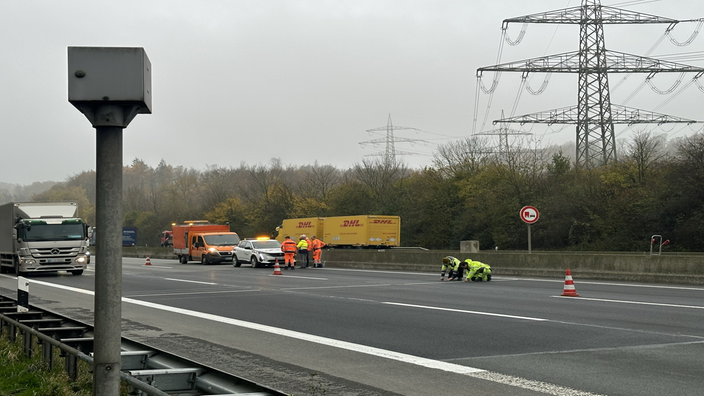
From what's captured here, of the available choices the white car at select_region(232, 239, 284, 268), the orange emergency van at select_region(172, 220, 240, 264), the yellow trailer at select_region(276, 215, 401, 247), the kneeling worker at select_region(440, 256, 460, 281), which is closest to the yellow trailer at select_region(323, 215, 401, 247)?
the yellow trailer at select_region(276, 215, 401, 247)

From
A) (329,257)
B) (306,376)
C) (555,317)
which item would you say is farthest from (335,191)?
(306,376)

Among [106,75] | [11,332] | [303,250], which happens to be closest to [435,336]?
[11,332]

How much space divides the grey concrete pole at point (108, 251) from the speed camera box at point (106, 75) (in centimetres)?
23

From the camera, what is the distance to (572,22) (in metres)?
49.5

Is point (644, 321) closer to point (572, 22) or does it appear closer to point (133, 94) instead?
point (133, 94)

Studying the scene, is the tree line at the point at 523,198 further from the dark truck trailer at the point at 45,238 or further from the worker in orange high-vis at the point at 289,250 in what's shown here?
the dark truck trailer at the point at 45,238

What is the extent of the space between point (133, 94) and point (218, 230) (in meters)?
47.0

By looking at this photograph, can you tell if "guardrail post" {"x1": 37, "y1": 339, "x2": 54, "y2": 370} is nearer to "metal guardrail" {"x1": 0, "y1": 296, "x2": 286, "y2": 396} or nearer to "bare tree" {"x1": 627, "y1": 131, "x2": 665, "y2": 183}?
"metal guardrail" {"x1": 0, "y1": 296, "x2": 286, "y2": 396}

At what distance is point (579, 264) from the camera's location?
988 inches

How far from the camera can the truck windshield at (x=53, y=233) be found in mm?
29906

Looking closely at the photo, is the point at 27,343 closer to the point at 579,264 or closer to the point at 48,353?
the point at 48,353

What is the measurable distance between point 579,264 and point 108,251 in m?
22.4

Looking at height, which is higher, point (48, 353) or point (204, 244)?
point (204, 244)

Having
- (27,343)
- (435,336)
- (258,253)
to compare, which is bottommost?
(435,336)
